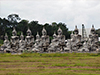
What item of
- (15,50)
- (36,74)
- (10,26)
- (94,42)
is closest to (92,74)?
(36,74)

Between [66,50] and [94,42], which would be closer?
[66,50]

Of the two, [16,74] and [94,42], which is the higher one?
[94,42]

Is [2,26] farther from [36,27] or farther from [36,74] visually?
[36,74]

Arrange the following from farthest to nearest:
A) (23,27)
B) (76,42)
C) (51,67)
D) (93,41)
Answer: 1. (23,27)
2. (93,41)
3. (76,42)
4. (51,67)

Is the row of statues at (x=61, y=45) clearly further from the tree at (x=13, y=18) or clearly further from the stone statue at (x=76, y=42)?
the tree at (x=13, y=18)

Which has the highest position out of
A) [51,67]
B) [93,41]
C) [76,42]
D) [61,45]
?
[93,41]

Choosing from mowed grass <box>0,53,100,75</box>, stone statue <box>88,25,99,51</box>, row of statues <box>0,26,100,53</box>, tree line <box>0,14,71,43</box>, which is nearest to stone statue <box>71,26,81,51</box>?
row of statues <box>0,26,100,53</box>

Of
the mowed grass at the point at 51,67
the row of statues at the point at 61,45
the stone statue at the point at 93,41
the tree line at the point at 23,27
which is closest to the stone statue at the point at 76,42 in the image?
the row of statues at the point at 61,45

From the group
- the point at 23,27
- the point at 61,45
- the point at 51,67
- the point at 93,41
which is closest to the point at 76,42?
the point at 61,45

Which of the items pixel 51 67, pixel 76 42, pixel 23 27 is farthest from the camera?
pixel 23 27

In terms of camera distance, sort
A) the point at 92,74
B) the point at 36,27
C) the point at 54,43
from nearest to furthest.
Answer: the point at 92,74 < the point at 54,43 < the point at 36,27

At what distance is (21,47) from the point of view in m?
45.3

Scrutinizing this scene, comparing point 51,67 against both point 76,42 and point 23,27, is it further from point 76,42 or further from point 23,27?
point 23,27

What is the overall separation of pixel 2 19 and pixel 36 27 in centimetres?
1417
